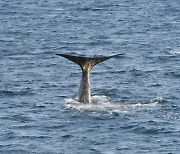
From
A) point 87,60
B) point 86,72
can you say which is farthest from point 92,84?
point 87,60

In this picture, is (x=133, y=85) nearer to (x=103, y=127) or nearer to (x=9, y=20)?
(x=103, y=127)

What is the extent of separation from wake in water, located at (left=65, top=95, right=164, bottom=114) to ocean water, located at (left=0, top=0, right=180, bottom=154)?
55 mm

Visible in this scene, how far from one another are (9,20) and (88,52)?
2141cm

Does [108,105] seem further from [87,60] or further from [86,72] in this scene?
[87,60]

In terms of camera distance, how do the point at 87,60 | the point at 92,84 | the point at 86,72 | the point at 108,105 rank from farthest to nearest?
the point at 92,84 < the point at 86,72 < the point at 87,60 < the point at 108,105

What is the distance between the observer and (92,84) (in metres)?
58.5

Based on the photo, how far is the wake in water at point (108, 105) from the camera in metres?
50.6

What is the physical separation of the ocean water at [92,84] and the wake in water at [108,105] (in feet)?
0.18

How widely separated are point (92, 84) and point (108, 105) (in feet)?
23.1

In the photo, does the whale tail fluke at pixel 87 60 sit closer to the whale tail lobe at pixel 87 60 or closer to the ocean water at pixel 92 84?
the whale tail lobe at pixel 87 60

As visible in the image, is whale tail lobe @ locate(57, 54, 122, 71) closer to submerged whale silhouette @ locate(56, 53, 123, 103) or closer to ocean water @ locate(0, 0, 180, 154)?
submerged whale silhouette @ locate(56, 53, 123, 103)

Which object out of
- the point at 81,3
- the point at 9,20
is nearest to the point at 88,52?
the point at 9,20

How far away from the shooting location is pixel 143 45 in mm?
73875

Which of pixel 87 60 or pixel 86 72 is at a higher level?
pixel 87 60
